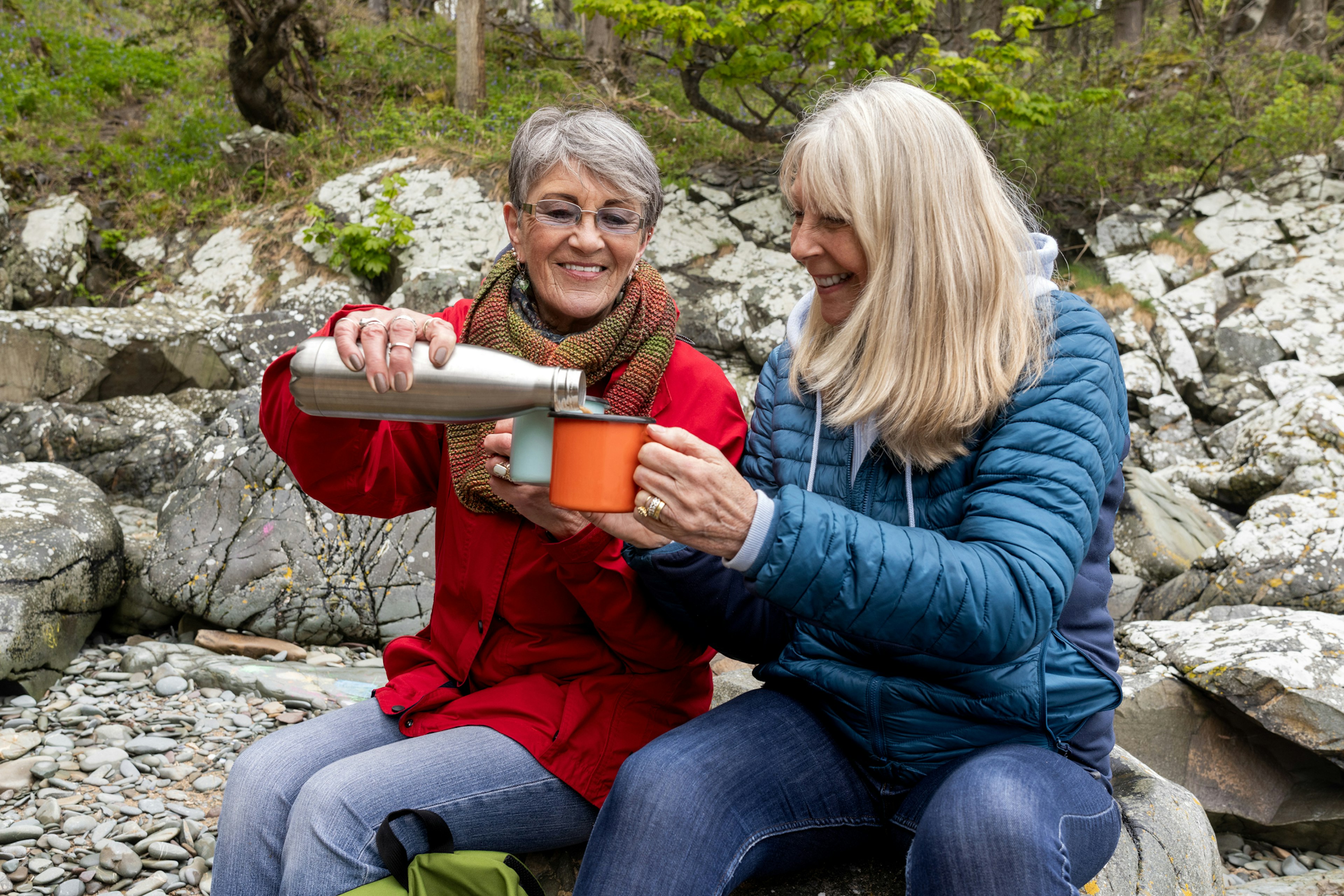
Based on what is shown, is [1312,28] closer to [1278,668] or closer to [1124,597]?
[1124,597]

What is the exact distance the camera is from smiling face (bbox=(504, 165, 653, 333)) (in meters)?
2.26

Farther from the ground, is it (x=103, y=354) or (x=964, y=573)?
(x=964, y=573)

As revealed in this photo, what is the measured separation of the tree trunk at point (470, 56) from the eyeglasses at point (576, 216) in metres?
8.51

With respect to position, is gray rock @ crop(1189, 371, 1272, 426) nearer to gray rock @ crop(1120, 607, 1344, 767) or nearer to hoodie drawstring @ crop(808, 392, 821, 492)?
gray rock @ crop(1120, 607, 1344, 767)

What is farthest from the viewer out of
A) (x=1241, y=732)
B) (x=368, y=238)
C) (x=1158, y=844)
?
(x=368, y=238)

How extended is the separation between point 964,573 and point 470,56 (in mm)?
9874

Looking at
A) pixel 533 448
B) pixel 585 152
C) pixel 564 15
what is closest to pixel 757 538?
pixel 533 448

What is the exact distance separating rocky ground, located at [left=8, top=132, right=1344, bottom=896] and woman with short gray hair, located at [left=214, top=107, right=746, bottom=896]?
34cm

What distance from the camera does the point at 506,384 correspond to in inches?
69.4

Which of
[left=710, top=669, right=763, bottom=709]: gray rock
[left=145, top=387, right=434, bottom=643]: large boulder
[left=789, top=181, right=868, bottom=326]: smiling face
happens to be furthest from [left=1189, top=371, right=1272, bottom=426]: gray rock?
[left=789, top=181, right=868, bottom=326]: smiling face

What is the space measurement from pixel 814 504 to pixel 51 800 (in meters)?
2.89

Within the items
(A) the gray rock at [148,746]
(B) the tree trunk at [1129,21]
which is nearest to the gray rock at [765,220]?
(A) the gray rock at [148,746]

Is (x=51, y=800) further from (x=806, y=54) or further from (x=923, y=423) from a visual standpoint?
(x=806, y=54)

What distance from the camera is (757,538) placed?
1586 millimetres
